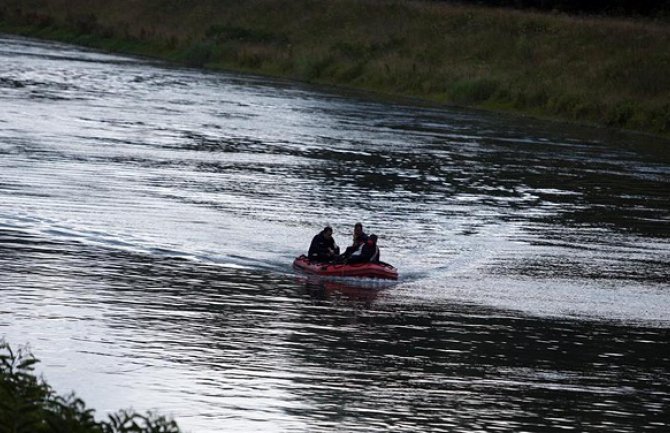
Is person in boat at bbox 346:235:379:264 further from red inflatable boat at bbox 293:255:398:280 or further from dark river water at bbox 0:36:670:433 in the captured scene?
dark river water at bbox 0:36:670:433

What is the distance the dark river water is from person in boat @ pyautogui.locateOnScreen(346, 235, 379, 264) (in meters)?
0.46

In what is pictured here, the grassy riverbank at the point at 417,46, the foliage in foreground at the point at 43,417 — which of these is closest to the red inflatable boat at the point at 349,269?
the foliage in foreground at the point at 43,417

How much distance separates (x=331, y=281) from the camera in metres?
26.8

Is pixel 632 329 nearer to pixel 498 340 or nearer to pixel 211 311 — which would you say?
pixel 498 340

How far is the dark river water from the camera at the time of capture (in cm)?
1781

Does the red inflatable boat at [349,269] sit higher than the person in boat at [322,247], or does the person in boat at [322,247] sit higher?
the person in boat at [322,247]

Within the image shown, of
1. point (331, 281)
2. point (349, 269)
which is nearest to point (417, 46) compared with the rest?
point (349, 269)

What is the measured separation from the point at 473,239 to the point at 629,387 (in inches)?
500

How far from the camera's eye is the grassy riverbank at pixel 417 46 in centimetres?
5925

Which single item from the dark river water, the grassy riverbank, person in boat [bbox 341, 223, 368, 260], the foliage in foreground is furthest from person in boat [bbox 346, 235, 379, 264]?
the grassy riverbank

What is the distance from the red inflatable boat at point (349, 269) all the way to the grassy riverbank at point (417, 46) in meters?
31.2

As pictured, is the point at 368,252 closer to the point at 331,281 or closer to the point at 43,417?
the point at 331,281

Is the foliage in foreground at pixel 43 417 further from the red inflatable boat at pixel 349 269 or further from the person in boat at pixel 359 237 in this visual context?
the person in boat at pixel 359 237

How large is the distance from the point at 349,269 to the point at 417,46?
45.0 m
